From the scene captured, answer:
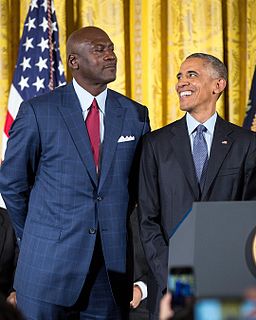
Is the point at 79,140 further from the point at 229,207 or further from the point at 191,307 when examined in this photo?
the point at 191,307

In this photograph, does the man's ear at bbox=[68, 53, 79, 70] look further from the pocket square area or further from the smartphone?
the smartphone

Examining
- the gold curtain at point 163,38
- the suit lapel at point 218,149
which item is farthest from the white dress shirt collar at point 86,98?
the gold curtain at point 163,38

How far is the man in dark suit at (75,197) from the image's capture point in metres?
2.76

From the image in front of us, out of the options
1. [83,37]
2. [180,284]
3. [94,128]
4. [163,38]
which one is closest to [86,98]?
[94,128]

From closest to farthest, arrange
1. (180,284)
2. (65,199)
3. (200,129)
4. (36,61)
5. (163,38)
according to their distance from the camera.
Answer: (180,284) < (65,199) < (200,129) < (36,61) < (163,38)

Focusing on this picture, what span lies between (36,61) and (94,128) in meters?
1.80

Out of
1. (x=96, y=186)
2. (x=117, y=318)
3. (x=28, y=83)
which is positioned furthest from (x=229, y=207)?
(x=28, y=83)

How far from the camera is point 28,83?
14.8 ft

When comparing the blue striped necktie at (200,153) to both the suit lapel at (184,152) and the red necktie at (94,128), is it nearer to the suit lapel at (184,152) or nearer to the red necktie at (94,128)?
the suit lapel at (184,152)

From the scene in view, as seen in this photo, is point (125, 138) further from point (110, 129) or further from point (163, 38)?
point (163, 38)

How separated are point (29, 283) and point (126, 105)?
2.72 feet

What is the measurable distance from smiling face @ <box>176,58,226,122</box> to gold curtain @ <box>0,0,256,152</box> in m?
1.70

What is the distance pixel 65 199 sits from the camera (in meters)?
2.75

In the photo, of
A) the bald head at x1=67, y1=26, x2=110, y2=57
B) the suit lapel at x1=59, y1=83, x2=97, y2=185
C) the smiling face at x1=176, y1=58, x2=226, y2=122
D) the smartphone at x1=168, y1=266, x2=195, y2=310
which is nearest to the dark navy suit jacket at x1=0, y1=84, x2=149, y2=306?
the suit lapel at x1=59, y1=83, x2=97, y2=185
